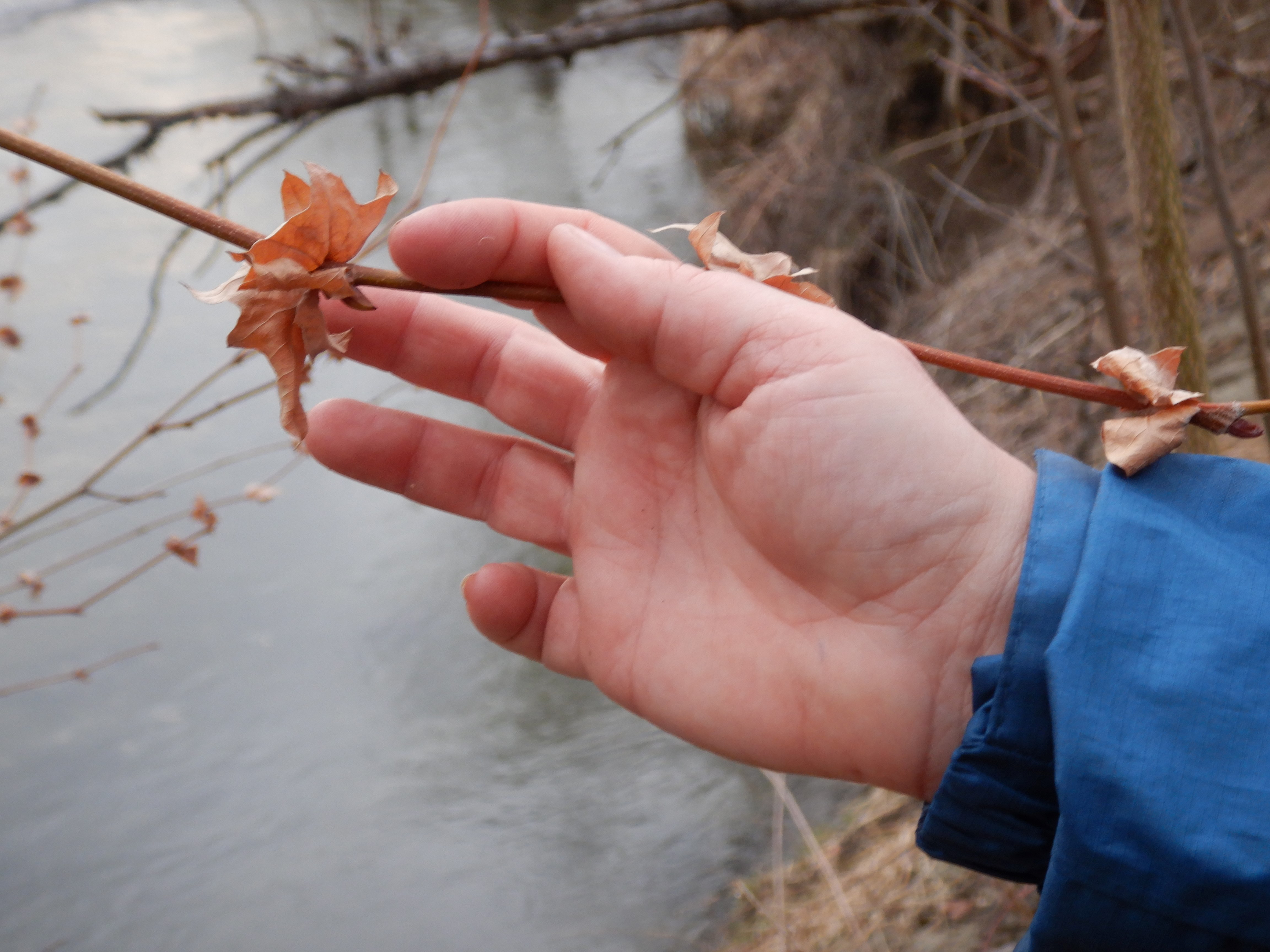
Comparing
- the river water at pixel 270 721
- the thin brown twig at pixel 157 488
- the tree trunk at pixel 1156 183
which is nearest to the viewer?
the tree trunk at pixel 1156 183

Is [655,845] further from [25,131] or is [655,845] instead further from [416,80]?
[25,131]

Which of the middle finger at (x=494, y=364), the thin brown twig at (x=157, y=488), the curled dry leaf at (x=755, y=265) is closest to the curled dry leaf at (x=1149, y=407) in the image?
the curled dry leaf at (x=755, y=265)

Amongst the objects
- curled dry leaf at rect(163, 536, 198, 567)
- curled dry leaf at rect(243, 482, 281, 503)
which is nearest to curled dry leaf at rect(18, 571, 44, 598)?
curled dry leaf at rect(163, 536, 198, 567)

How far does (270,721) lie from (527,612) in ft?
4.76

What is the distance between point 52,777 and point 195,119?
1.50 metres

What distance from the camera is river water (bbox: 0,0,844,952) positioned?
1.79 m

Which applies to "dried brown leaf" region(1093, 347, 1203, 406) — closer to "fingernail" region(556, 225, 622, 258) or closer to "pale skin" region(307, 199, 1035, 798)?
"pale skin" region(307, 199, 1035, 798)

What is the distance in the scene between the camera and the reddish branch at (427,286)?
1.86 ft

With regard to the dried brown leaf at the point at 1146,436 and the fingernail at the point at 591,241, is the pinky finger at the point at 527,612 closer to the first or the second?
the fingernail at the point at 591,241

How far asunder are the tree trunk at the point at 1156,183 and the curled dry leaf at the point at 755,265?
0.37m

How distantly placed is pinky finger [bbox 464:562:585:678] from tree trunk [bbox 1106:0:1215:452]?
649 millimetres

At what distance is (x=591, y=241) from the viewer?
77 cm

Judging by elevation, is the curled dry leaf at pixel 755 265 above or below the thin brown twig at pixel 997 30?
below

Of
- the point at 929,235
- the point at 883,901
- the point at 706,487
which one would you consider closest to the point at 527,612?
the point at 706,487
